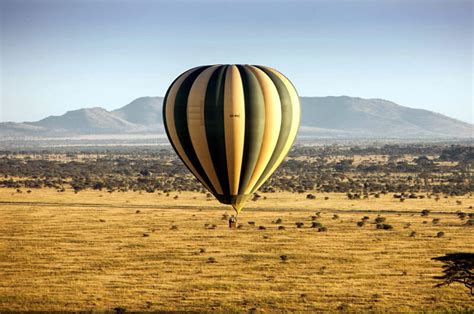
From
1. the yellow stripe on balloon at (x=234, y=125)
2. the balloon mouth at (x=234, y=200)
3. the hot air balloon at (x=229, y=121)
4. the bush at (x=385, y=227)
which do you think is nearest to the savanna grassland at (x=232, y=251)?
the bush at (x=385, y=227)

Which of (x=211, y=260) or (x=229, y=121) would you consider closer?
(x=229, y=121)

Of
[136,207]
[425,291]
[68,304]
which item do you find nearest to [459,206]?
[136,207]

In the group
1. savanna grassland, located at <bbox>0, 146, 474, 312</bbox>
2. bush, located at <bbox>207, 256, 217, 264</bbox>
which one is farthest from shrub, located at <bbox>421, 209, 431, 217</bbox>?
bush, located at <bbox>207, 256, 217, 264</bbox>

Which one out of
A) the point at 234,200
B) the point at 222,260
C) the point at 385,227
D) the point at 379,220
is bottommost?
the point at 222,260

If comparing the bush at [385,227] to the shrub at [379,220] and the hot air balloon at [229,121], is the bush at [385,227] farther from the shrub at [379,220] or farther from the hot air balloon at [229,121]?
the hot air balloon at [229,121]

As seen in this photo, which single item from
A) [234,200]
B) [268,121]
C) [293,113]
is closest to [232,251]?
[234,200]

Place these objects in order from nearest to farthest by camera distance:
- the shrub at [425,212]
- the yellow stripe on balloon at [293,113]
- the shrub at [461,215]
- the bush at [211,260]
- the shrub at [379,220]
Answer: the yellow stripe on balloon at [293,113]
the bush at [211,260]
the shrub at [379,220]
the shrub at [461,215]
the shrub at [425,212]

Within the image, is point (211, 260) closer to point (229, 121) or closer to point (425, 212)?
point (229, 121)
